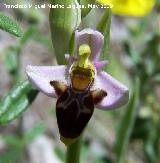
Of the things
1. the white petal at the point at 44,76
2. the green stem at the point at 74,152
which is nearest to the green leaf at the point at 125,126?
the green stem at the point at 74,152

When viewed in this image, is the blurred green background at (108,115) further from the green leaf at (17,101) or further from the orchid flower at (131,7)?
the green leaf at (17,101)

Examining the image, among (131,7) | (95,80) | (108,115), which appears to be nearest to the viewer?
(95,80)

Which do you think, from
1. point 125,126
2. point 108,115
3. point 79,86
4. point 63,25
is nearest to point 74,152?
point 79,86

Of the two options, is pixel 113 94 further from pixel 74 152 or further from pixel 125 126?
pixel 125 126

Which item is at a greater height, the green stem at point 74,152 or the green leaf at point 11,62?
the green stem at point 74,152

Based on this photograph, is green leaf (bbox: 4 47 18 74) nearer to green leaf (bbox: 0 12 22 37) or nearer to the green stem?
the green stem

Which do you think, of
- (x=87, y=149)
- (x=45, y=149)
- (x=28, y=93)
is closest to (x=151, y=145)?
(x=87, y=149)

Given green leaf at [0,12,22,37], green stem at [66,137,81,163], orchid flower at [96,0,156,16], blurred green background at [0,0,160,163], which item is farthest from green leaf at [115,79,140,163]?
green leaf at [0,12,22,37]
